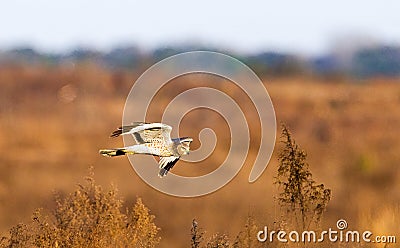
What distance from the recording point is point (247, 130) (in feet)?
39.7

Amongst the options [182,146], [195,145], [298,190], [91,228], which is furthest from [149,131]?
[195,145]

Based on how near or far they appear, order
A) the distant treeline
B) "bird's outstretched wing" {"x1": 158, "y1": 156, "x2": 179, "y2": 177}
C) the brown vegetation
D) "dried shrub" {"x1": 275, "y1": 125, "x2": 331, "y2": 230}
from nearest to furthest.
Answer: "dried shrub" {"x1": 275, "y1": 125, "x2": 331, "y2": 230} → "bird's outstretched wing" {"x1": 158, "y1": 156, "x2": 179, "y2": 177} → the brown vegetation → the distant treeline

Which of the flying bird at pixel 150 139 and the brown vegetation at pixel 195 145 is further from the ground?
the brown vegetation at pixel 195 145

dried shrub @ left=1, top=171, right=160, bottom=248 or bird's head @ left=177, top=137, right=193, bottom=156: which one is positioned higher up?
bird's head @ left=177, top=137, right=193, bottom=156

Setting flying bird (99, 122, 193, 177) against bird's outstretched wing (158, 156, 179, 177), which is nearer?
flying bird (99, 122, 193, 177)

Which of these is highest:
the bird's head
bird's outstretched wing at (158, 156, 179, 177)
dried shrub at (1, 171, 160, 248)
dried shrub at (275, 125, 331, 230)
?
the bird's head

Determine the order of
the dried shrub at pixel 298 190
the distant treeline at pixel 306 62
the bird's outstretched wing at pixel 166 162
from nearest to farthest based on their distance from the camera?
the dried shrub at pixel 298 190 < the bird's outstretched wing at pixel 166 162 < the distant treeline at pixel 306 62

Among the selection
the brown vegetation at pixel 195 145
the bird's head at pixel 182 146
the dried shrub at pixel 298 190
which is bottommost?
the dried shrub at pixel 298 190

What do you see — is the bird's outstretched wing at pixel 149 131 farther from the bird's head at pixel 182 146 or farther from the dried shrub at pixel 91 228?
the dried shrub at pixel 91 228

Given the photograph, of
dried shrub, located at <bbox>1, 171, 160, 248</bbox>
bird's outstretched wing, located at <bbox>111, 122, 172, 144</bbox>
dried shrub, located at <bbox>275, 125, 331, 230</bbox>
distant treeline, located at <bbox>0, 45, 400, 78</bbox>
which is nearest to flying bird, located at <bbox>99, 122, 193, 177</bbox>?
bird's outstretched wing, located at <bbox>111, 122, 172, 144</bbox>

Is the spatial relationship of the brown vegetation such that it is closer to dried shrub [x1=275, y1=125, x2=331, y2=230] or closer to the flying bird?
dried shrub [x1=275, y1=125, x2=331, y2=230]

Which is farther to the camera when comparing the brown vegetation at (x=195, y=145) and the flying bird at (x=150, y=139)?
the brown vegetation at (x=195, y=145)

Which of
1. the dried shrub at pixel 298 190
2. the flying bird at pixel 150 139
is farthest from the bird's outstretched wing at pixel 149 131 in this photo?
the dried shrub at pixel 298 190

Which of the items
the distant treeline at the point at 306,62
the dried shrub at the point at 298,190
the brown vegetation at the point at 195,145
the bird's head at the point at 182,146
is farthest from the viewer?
the distant treeline at the point at 306,62
